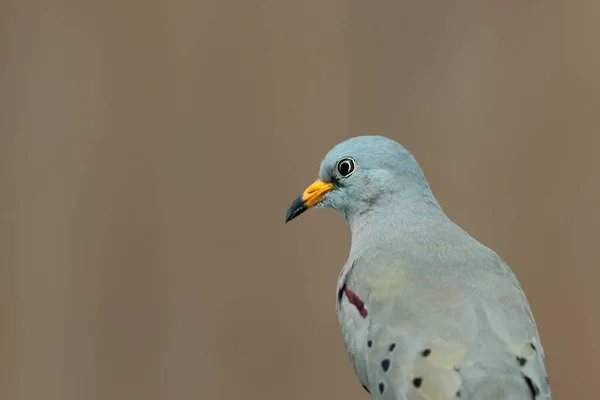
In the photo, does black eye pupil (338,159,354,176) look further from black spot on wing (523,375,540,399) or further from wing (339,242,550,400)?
black spot on wing (523,375,540,399)

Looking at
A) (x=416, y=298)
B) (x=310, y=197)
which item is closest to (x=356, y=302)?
(x=416, y=298)

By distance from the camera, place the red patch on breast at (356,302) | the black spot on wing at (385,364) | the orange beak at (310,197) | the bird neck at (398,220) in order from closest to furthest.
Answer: the black spot on wing at (385,364) → the red patch on breast at (356,302) → the bird neck at (398,220) → the orange beak at (310,197)

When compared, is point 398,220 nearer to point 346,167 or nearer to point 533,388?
point 346,167

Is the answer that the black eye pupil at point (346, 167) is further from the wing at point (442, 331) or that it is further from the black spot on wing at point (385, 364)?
the black spot on wing at point (385, 364)

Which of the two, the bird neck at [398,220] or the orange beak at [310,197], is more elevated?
the orange beak at [310,197]

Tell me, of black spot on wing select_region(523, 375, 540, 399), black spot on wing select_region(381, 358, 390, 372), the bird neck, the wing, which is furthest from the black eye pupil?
black spot on wing select_region(523, 375, 540, 399)

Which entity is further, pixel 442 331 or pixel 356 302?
pixel 356 302

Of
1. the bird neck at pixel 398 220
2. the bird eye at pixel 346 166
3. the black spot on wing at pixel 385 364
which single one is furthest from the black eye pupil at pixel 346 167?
the black spot on wing at pixel 385 364
